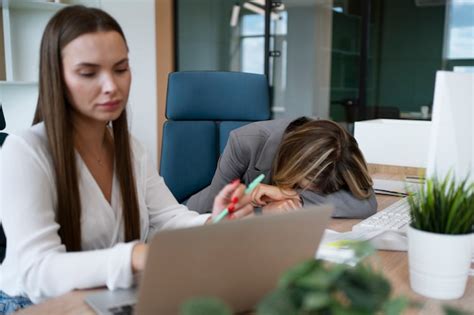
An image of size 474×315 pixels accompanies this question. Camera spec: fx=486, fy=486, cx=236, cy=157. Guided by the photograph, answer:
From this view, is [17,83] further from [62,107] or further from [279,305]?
[279,305]

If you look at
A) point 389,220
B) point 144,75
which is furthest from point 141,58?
point 389,220

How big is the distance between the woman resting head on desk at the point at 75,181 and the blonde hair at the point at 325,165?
378mm

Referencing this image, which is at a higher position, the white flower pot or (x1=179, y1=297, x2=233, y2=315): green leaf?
(x1=179, y1=297, x2=233, y2=315): green leaf

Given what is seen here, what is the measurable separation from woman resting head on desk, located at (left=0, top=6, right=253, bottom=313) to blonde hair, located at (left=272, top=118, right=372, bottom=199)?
1.24ft

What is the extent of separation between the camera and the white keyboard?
1.19m

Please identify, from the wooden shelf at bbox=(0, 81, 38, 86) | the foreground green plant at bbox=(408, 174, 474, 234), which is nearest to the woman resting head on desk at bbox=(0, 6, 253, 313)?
the foreground green plant at bbox=(408, 174, 474, 234)

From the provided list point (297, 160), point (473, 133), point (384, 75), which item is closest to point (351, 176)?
point (297, 160)

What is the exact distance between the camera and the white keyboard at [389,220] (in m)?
1.19

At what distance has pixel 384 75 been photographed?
394 centimetres

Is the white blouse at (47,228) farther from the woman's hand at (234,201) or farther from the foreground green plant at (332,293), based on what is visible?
A: the foreground green plant at (332,293)

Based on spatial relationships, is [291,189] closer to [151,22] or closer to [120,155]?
[120,155]

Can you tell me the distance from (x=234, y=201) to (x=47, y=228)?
0.35m

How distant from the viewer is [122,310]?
0.71 meters

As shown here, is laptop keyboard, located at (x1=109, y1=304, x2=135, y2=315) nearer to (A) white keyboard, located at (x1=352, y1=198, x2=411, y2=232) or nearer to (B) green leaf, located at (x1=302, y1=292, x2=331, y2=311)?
(B) green leaf, located at (x1=302, y1=292, x2=331, y2=311)
